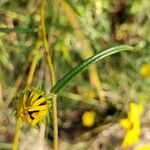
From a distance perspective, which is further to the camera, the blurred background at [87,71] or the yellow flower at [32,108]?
the blurred background at [87,71]

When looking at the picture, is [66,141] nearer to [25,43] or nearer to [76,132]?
[76,132]

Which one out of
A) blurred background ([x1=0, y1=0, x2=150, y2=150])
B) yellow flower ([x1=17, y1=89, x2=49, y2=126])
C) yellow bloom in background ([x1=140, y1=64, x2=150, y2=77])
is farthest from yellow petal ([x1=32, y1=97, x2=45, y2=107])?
yellow bloom in background ([x1=140, y1=64, x2=150, y2=77])

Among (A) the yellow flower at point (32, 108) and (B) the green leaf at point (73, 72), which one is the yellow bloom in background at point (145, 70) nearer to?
(B) the green leaf at point (73, 72)

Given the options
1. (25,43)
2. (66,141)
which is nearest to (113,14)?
(25,43)

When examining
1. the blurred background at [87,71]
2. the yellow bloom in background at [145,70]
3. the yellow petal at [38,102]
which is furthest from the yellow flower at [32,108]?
the yellow bloom in background at [145,70]

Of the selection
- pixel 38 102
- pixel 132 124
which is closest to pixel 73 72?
pixel 38 102

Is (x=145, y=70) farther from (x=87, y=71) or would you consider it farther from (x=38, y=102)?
(x=38, y=102)
